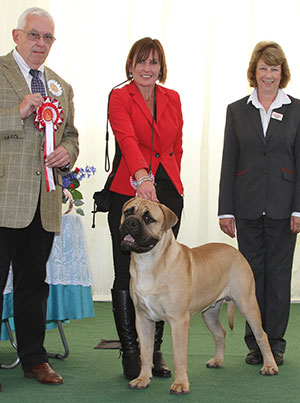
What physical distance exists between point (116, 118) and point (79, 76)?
323 cm

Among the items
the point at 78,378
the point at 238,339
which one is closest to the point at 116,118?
the point at 78,378

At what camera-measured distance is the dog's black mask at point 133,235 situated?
2893 mm

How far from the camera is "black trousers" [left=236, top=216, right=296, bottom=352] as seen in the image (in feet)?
12.4

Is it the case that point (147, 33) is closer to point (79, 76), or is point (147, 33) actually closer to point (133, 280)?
point (79, 76)

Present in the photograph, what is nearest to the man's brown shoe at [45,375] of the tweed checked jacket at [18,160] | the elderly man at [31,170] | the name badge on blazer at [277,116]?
the elderly man at [31,170]

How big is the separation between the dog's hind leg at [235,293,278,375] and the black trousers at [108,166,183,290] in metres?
0.69

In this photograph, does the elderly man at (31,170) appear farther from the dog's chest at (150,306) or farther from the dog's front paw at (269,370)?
the dog's front paw at (269,370)

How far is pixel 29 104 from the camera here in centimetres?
291

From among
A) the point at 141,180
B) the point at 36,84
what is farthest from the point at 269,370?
the point at 36,84

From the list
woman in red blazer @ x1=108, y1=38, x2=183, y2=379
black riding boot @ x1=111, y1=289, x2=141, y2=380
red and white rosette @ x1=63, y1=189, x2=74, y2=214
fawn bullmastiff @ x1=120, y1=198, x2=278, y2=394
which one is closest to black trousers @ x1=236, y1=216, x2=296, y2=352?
fawn bullmastiff @ x1=120, y1=198, x2=278, y2=394

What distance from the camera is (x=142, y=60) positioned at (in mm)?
3318

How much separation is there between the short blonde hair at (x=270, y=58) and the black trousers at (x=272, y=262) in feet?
3.04

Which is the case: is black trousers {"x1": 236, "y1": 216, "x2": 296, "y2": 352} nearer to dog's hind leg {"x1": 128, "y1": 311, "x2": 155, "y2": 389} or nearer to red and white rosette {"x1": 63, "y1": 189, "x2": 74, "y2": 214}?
dog's hind leg {"x1": 128, "y1": 311, "x2": 155, "y2": 389}

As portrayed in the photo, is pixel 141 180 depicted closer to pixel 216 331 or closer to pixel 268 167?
pixel 268 167
